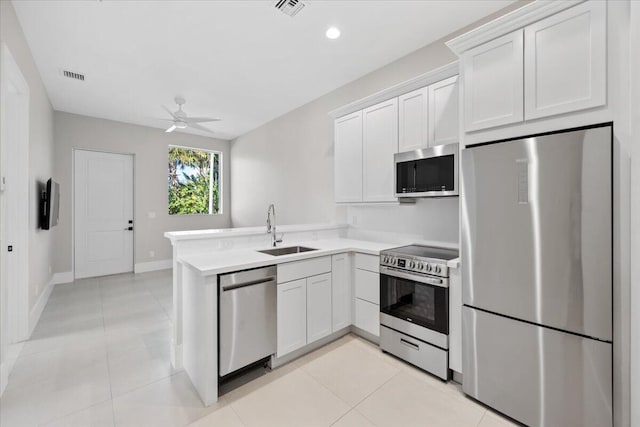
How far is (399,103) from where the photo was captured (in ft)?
9.30

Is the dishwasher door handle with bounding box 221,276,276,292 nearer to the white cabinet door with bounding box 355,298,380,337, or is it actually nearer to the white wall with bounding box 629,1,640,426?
the white cabinet door with bounding box 355,298,380,337

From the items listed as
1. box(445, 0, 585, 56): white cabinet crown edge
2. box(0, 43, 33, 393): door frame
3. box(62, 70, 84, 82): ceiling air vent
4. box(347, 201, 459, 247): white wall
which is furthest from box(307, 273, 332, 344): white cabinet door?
box(62, 70, 84, 82): ceiling air vent

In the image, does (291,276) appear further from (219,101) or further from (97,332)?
(219,101)

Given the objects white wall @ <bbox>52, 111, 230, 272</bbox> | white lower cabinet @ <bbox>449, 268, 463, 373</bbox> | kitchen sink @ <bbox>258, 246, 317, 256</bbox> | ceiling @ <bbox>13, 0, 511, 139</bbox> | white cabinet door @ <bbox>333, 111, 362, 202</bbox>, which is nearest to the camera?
white lower cabinet @ <bbox>449, 268, 463, 373</bbox>

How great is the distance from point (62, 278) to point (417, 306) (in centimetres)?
610

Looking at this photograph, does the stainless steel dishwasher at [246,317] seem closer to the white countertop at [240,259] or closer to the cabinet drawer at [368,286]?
the white countertop at [240,259]

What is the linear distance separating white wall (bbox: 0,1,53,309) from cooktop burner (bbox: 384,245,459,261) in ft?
12.0

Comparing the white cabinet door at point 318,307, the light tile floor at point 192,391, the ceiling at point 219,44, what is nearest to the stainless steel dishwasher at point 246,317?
the light tile floor at point 192,391

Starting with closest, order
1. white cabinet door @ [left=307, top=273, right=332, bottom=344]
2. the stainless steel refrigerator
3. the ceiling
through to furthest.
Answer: the stainless steel refrigerator < the ceiling < white cabinet door @ [left=307, top=273, right=332, bottom=344]

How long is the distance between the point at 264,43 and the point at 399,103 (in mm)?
1582

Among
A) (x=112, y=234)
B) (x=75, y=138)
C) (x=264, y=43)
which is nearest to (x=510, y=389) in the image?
(x=264, y=43)

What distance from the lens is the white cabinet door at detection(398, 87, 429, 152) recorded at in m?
2.63

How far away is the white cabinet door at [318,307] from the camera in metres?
2.62

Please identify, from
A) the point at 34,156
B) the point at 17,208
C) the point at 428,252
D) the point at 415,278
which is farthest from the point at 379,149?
the point at 34,156
